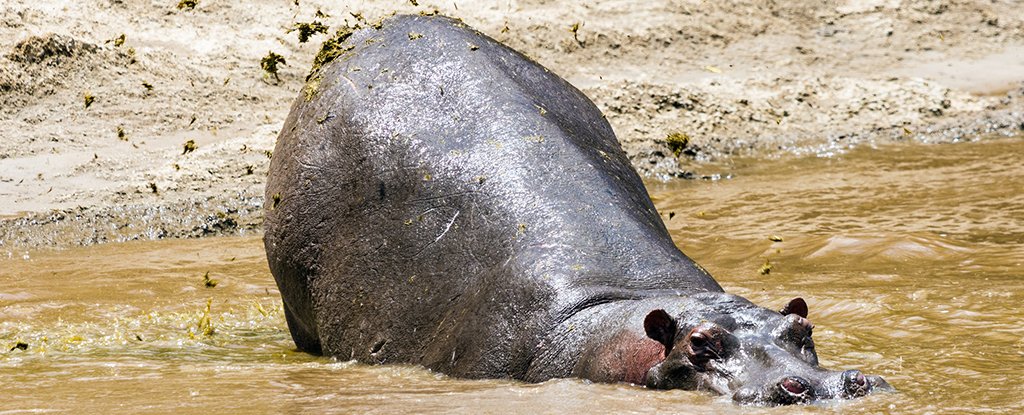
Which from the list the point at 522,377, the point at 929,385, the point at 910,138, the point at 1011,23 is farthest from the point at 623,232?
the point at 1011,23

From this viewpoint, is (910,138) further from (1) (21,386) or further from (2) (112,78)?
(1) (21,386)

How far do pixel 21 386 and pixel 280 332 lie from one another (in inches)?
92.3

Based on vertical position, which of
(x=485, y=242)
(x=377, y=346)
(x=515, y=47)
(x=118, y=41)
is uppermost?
(x=118, y=41)

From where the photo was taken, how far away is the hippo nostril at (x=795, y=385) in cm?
491

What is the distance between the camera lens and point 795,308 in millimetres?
5625

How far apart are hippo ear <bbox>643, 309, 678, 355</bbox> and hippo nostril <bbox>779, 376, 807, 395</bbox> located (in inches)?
23.6

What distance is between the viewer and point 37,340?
25.7ft

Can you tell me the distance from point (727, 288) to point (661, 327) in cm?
343

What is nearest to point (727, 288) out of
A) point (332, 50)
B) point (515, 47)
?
point (332, 50)

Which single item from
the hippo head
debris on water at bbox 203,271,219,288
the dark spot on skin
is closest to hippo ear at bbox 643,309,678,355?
the hippo head

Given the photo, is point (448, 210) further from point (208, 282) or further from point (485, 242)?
point (208, 282)

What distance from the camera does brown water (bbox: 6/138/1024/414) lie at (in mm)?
5590

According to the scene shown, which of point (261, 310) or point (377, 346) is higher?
point (377, 346)

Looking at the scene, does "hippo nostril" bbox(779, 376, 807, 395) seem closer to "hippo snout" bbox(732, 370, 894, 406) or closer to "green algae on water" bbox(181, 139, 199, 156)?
"hippo snout" bbox(732, 370, 894, 406)
